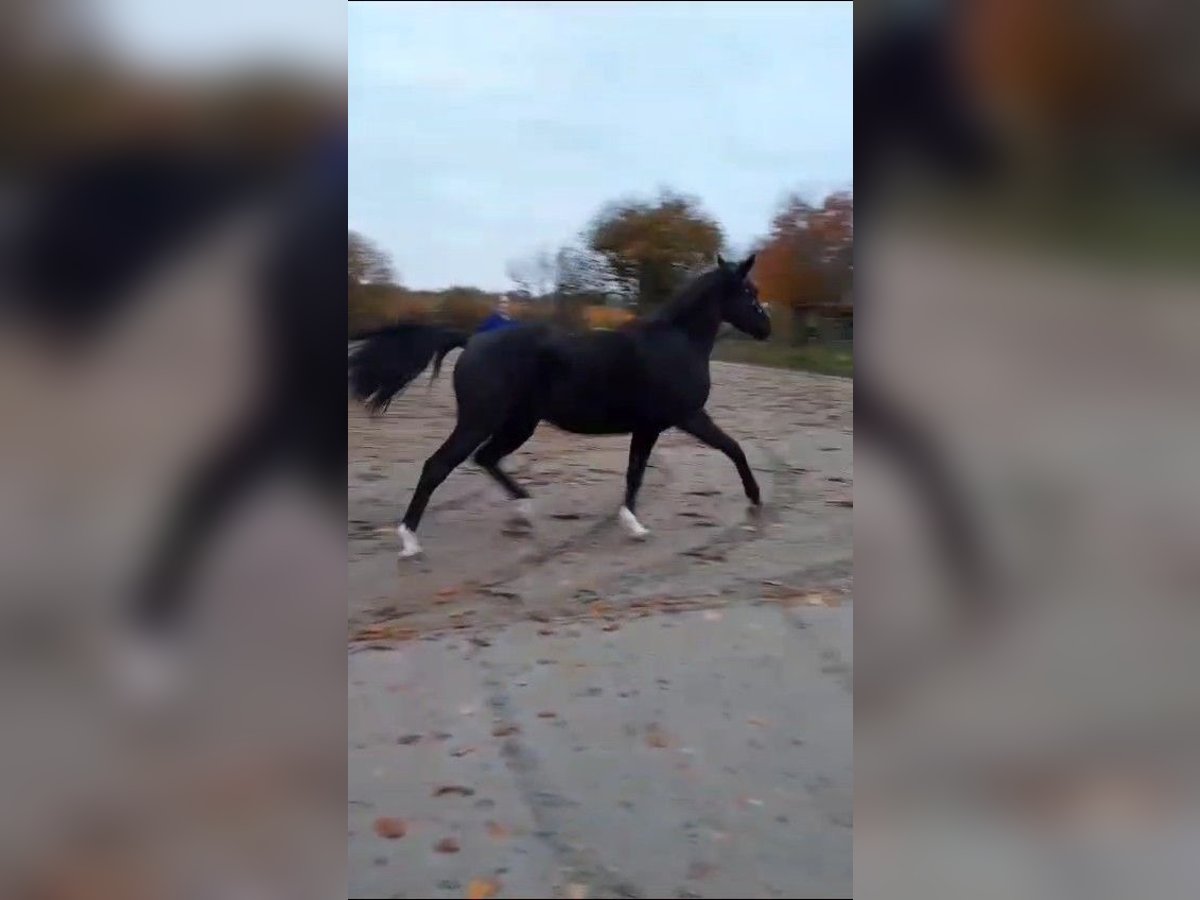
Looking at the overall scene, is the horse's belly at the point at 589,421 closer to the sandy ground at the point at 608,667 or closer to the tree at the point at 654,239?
the sandy ground at the point at 608,667

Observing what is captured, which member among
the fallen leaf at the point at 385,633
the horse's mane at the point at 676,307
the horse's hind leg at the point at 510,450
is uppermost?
the horse's mane at the point at 676,307

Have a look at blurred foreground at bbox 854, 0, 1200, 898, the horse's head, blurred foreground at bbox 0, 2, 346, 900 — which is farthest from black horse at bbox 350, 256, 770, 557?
blurred foreground at bbox 0, 2, 346, 900

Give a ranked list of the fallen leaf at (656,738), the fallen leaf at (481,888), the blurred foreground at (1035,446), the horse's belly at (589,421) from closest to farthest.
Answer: the blurred foreground at (1035,446), the fallen leaf at (481,888), the fallen leaf at (656,738), the horse's belly at (589,421)

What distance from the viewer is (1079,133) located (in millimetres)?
1809

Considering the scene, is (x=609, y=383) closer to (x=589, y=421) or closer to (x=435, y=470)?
(x=589, y=421)

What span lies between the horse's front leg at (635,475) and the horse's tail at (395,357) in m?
0.56

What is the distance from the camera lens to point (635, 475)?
103 inches

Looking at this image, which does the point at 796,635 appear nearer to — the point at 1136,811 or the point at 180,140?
the point at 1136,811

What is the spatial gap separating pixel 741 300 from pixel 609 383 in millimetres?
432

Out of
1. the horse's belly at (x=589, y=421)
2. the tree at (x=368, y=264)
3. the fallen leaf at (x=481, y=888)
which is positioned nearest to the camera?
the fallen leaf at (x=481, y=888)

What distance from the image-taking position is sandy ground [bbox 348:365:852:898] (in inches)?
84.4

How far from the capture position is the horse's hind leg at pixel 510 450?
102 inches

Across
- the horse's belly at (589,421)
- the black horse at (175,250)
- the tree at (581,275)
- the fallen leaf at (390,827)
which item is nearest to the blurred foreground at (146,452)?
the black horse at (175,250)

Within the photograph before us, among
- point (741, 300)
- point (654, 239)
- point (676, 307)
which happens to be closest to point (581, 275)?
point (654, 239)
